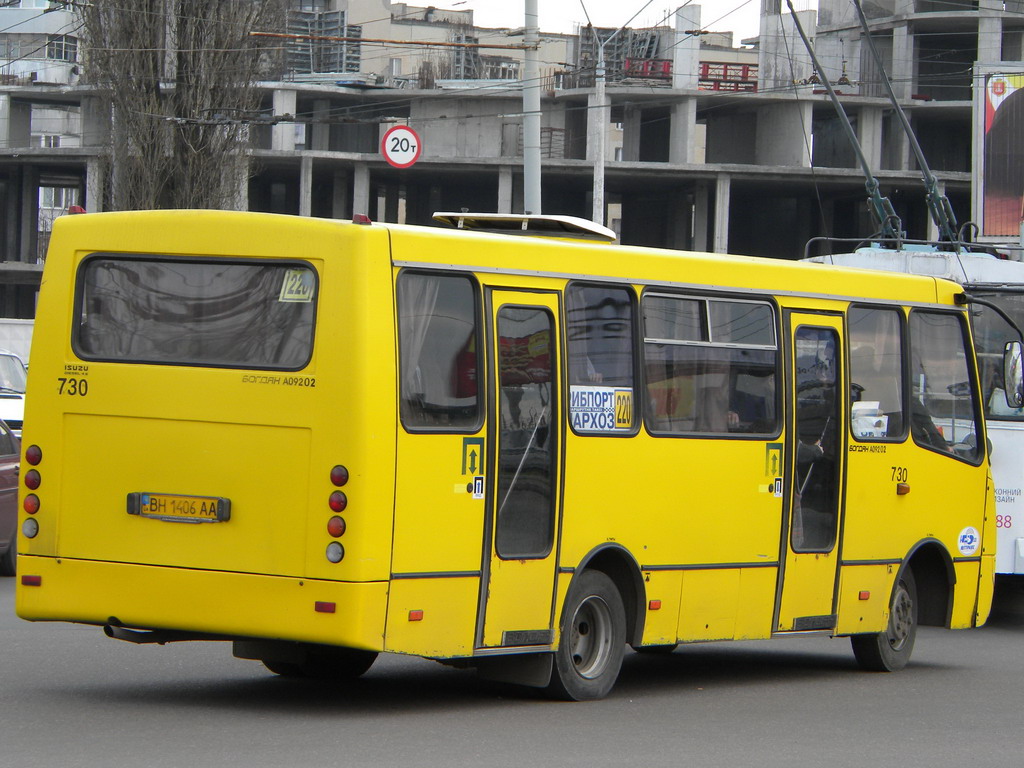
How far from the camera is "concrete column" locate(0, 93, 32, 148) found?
67.8 m

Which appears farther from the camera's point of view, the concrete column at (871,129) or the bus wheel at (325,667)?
the concrete column at (871,129)

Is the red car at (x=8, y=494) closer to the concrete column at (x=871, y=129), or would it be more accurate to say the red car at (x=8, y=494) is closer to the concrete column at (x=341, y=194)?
the concrete column at (x=341, y=194)

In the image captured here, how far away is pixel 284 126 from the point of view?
64.6 m

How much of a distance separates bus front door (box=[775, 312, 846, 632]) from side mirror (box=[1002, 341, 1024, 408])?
1.69m

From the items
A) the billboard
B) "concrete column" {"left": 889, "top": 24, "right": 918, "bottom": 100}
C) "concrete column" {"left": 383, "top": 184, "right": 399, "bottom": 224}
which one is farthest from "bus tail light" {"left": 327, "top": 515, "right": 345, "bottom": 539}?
"concrete column" {"left": 383, "top": 184, "right": 399, "bottom": 224}

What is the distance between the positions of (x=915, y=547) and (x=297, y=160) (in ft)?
170

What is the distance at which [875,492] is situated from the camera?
38.0 feet

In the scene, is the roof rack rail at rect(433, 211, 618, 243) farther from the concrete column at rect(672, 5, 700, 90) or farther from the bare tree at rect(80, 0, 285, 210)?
the concrete column at rect(672, 5, 700, 90)

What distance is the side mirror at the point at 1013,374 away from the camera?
40.4 feet

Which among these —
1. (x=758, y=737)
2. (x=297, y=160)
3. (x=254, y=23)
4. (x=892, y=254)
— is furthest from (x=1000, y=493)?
(x=297, y=160)

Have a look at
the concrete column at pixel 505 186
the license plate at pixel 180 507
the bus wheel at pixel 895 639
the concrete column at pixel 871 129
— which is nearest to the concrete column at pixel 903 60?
the concrete column at pixel 871 129

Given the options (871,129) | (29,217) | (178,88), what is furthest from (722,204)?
(178,88)

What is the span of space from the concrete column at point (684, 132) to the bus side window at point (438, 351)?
5553cm

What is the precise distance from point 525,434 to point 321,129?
59.8 meters
